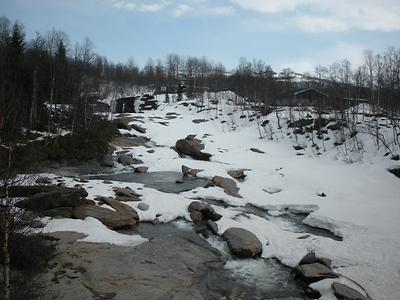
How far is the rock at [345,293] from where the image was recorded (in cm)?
959

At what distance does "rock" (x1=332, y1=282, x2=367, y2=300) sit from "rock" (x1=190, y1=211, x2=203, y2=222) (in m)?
7.08

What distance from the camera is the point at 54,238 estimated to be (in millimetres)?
11789

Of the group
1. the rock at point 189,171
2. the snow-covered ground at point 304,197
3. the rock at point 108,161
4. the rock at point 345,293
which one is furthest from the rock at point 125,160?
the rock at point 345,293

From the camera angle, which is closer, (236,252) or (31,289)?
(31,289)

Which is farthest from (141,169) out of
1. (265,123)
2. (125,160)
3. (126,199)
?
(265,123)

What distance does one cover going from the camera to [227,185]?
22.0m

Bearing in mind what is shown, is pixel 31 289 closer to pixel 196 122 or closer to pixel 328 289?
pixel 328 289

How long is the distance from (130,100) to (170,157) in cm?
4454

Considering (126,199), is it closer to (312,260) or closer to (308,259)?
(308,259)

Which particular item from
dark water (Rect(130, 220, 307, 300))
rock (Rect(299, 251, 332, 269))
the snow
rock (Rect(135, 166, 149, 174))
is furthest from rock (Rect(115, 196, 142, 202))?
rock (Rect(135, 166, 149, 174))

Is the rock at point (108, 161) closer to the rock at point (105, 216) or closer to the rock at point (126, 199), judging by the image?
the rock at point (126, 199)

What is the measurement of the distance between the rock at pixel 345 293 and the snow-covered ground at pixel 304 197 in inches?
10.4

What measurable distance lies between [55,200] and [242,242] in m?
7.77

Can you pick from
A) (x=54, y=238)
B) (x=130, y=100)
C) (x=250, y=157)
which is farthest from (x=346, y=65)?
(x=54, y=238)
